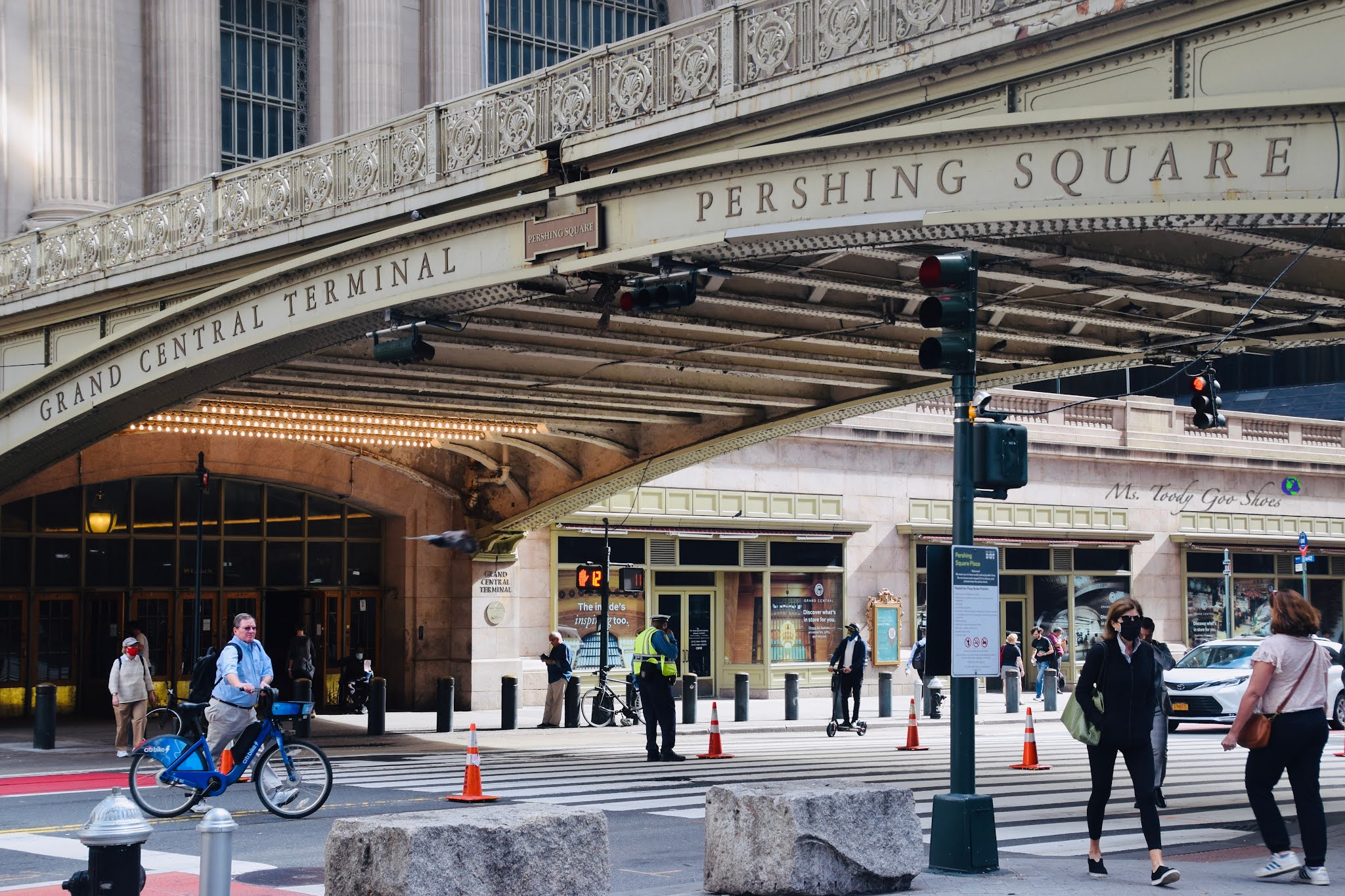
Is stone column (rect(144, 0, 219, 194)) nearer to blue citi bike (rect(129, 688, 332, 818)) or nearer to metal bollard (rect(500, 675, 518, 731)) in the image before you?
metal bollard (rect(500, 675, 518, 731))

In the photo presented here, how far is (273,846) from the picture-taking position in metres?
12.9

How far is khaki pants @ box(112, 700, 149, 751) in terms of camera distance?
2200cm

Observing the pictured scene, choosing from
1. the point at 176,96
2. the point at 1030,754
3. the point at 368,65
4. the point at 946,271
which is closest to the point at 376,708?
the point at 1030,754

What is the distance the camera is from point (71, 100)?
3156cm

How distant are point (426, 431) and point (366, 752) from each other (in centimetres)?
690

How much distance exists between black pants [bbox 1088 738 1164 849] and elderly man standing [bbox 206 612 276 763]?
7.11 meters

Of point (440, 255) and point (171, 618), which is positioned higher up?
point (440, 255)

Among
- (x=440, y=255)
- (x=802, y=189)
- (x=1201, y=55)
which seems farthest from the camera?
(x=440, y=255)

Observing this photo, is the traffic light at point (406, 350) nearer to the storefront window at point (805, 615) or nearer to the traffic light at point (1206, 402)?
the traffic light at point (1206, 402)

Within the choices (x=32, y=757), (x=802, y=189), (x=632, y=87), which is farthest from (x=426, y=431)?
(x=802, y=189)

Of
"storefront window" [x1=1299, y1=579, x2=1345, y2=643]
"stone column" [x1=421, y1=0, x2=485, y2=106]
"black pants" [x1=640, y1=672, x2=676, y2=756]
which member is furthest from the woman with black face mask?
"storefront window" [x1=1299, y1=579, x2=1345, y2=643]

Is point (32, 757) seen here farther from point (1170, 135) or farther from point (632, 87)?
point (1170, 135)

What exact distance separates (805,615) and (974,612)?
2555 centimetres

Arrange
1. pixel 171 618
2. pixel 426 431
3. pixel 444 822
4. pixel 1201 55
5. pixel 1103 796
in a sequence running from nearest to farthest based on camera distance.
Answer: pixel 444 822
pixel 1103 796
pixel 1201 55
pixel 426 431
pixel 171 618
